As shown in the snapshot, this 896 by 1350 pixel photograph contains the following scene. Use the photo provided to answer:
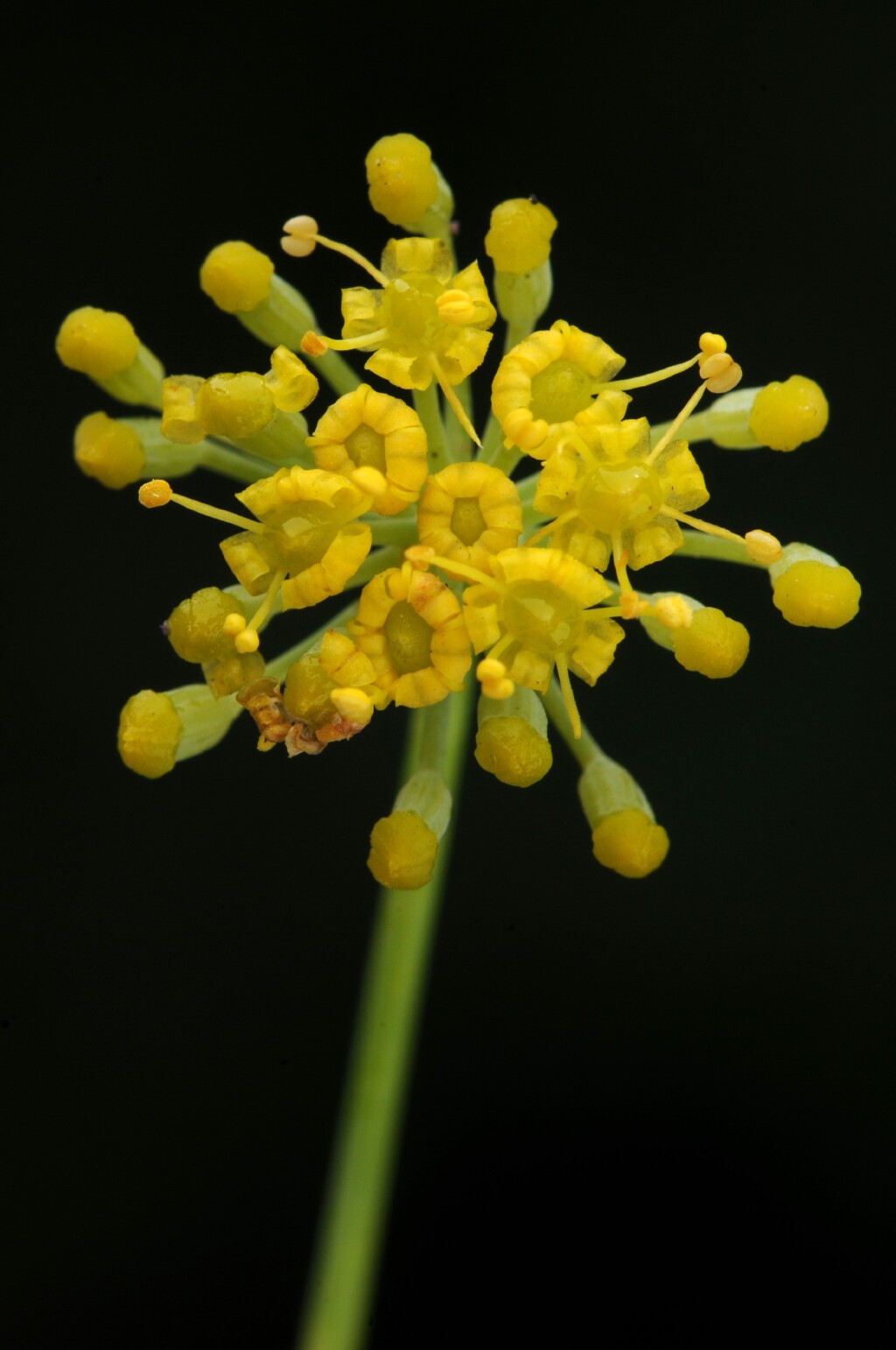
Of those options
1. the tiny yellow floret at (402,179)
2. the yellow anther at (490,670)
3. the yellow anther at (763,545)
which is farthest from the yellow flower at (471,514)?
the tiny yellow floret at (402,179)

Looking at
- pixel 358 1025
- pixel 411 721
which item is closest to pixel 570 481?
pixel 411 721

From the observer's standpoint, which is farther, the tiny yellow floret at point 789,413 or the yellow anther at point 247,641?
the tiny yellow floret at point 789,413

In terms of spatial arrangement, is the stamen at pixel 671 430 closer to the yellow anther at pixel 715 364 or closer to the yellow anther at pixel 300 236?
the yellow anther at pixel 715 364

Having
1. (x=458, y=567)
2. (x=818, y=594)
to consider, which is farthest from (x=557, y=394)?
(x=818, y=594)

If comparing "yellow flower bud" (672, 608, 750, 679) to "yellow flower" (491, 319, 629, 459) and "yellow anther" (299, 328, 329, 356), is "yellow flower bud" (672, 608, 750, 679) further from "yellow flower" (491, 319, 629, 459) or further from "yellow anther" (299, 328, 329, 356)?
"yellow anther" (299, 328, 329, 356)

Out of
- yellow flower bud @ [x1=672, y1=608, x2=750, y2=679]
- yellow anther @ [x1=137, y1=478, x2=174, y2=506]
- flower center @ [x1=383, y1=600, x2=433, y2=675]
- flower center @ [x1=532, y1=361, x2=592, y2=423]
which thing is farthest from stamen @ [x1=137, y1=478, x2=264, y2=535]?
yellow flower bud @ [x1=672, y1=608, x2=750, y2=679]

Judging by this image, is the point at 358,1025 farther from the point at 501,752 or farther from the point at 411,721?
the point at 501,752
